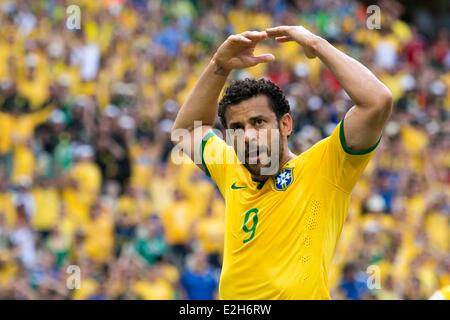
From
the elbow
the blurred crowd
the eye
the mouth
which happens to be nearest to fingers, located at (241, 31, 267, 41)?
the eye

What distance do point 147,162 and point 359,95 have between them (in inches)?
350

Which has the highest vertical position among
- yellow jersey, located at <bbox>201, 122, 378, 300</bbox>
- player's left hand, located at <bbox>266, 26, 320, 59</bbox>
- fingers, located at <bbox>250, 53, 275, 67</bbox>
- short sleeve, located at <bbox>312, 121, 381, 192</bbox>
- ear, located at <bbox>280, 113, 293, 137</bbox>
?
player's left hand, located at <bbox>266, 26, 320, 59</bbox>

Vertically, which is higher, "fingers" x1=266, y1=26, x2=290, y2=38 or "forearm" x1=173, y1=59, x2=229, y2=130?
"fingers" x1=266, y1=26, x2=290, y2=38


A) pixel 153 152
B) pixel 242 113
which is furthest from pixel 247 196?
pixel 153 152

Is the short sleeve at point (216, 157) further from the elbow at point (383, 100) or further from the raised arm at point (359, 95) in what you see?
the elbow at point (383, 100)

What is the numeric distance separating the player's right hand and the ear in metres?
0.29

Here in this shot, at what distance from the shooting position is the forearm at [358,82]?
452 centimetres

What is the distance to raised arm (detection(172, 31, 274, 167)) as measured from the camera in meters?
5.02

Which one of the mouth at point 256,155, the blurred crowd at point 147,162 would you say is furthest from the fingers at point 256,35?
the blurred crowd at point 147,162

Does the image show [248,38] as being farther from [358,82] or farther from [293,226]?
[293,226]

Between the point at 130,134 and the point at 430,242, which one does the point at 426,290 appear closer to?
the point at 430,242

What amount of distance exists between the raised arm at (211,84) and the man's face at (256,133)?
0.80 feet

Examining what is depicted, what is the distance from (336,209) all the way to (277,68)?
36.5 feet

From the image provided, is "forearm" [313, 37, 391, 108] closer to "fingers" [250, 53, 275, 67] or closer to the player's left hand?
the player's left hand
